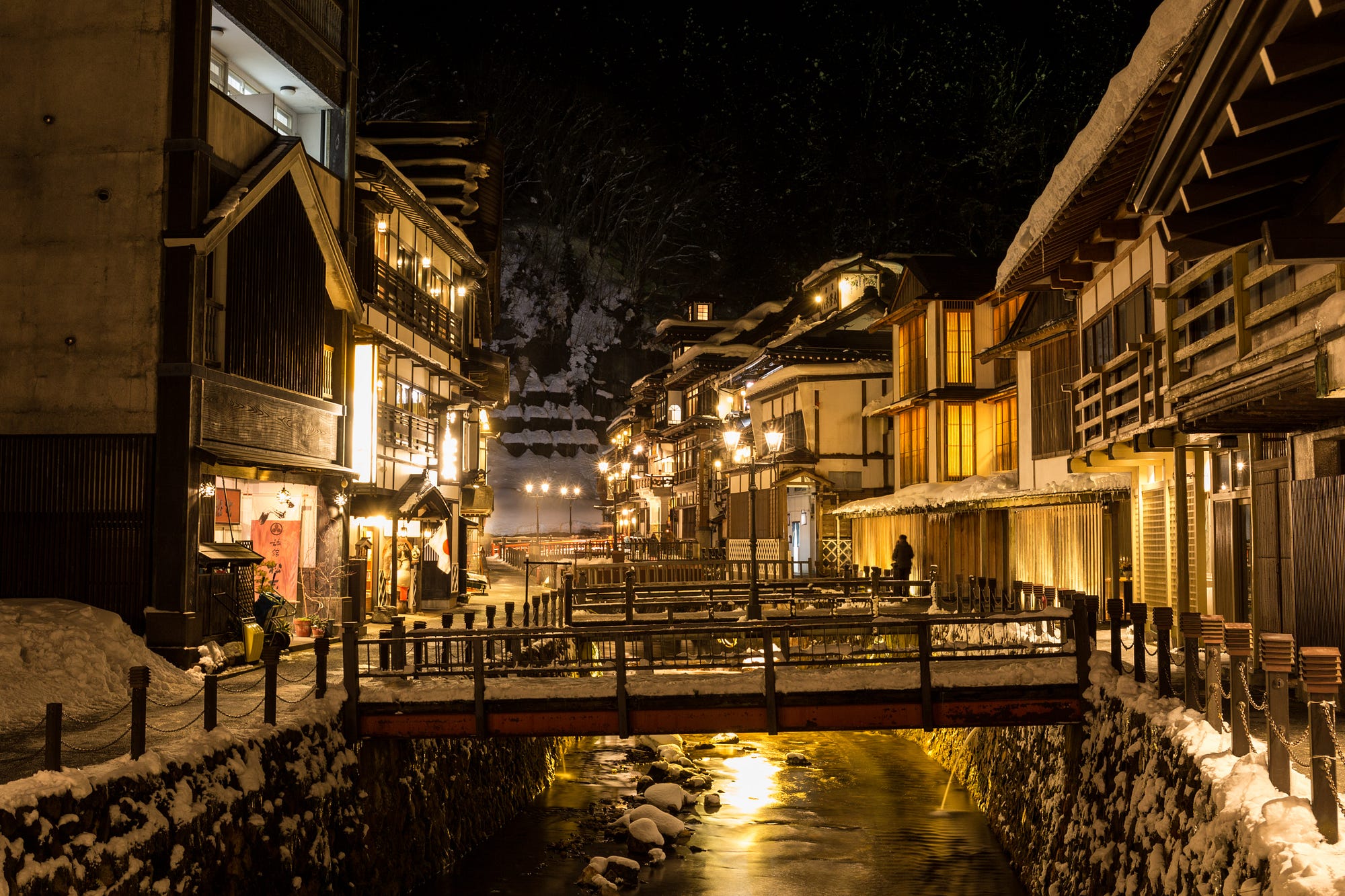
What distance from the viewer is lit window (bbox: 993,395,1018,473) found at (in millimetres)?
32312

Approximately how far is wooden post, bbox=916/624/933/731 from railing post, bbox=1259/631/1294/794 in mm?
6239

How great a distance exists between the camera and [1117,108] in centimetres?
1491

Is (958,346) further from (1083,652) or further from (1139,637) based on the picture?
(1139,637)

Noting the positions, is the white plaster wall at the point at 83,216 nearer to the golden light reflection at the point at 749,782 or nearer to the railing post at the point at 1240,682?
the golden light reflection at the point at 749,782

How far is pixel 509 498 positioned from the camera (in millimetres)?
102688

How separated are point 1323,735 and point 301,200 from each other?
69.7 ft

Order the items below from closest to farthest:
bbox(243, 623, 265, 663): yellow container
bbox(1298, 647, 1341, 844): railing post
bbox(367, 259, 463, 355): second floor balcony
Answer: bbox(1298, 647, 1341, 844): railing post, bbox(243, 623, 265, 663): yellow container, bbox(367, 259, 463, 355): second floor balcony

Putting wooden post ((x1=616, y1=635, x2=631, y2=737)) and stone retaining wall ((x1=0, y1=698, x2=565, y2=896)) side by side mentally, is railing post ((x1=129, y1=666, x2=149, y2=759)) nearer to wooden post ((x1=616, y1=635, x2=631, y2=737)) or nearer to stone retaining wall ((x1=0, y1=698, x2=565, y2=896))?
stone retaining wall ((x1=0, y1=698, x2=565, y2=896))

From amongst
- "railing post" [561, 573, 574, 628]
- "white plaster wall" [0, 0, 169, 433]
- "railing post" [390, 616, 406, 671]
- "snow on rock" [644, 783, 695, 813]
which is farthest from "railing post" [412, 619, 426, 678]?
"railing post" [561, 573, 574, 628]

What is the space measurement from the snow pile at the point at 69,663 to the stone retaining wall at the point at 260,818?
111 inches

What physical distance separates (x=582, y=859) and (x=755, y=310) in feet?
178

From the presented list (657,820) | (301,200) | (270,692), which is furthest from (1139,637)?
(301,200)

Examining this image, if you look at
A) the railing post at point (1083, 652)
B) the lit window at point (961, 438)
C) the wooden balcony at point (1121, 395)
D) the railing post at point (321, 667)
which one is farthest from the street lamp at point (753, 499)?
the railing post at point (321, 667)

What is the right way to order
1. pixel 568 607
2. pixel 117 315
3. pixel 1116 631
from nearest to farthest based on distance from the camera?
pixel 1116 631 < pixel 117 315 < pixel 568 607
